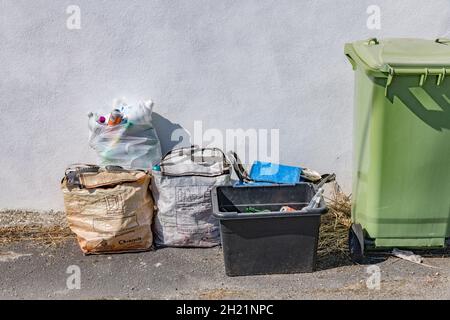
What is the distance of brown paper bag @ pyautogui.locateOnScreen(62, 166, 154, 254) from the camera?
189 inches

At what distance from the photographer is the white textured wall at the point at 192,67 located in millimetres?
5000

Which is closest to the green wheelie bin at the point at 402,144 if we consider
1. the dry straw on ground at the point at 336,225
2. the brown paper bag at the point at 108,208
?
the dry straw on ground at the point at 336,225

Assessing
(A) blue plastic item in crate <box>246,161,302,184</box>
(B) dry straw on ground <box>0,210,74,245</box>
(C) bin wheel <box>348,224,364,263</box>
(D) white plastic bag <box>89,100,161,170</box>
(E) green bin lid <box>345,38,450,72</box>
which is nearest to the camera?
(E) green bin lid <box>345,38,450,72</box>

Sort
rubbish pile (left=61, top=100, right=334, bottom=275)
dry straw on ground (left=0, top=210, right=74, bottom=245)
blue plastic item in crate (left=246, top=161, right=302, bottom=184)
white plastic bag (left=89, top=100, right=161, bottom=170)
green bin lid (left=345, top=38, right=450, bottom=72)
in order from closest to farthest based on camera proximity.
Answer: green bin lid (left=345, top=38, right=450, bottom=72) < rubbish pile (left=61, top=100, right=334, bottom=275) < white plastic bag (left=89, top=100, right=161, bottom=170) < blue plastic item in crate (left=246, top=161, right=302, bottom=184) < dry straw on ground (left=0, top=210, right=74, bottom=245)

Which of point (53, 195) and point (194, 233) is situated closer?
point (194, 233)

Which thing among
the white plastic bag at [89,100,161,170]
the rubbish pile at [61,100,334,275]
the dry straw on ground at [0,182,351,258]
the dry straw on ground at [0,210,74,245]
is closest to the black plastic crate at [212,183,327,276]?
the rubbish pile at [61,100,334,275]

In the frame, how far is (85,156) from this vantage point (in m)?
5.28

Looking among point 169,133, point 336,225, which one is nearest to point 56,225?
point 169,133

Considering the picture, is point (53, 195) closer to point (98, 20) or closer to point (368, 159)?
point (98, 20)

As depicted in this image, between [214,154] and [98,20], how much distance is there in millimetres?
1284

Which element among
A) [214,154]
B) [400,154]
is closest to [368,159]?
[400,154]

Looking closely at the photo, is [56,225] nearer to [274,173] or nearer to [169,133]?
[169,133]

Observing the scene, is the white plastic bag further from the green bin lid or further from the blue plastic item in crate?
the green bin lid

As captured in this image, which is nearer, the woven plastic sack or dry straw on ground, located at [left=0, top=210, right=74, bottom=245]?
the woven plastic sack
